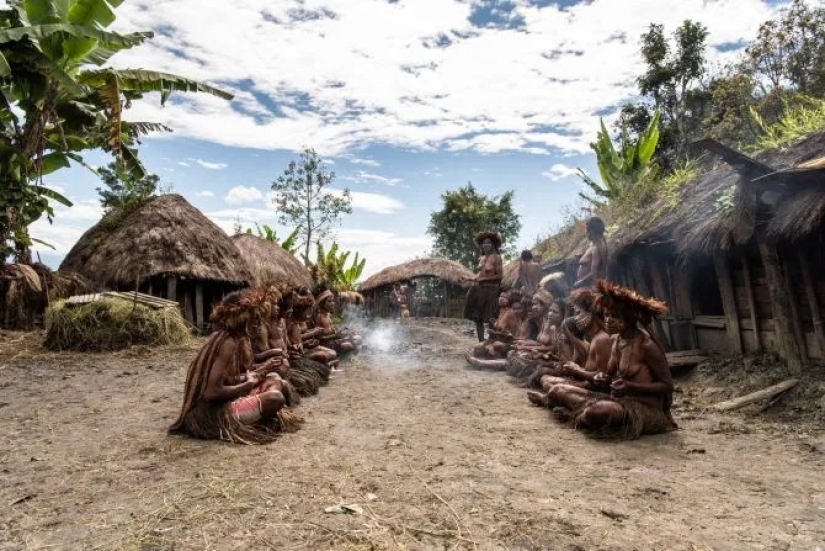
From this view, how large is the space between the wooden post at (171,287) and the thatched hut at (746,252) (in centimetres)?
1050

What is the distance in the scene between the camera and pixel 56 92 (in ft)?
34.1

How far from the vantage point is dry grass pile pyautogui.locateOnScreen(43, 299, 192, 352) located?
9.93 metres

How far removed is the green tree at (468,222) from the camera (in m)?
30.8

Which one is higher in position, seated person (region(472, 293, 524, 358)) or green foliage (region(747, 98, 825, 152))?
green foliage (region(747, 98, 825, 152))

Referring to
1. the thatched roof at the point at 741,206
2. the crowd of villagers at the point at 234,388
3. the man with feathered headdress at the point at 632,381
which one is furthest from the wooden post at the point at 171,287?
the man with feathered headdress at the point at 632,381

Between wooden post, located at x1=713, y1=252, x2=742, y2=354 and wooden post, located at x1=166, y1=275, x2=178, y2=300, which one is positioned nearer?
wooden post, located at x1=713, y1=252, x2=742, y2=354

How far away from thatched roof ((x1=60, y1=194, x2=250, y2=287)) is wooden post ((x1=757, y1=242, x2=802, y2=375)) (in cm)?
1220

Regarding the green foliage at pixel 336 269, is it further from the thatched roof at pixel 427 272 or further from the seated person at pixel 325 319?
the seated person at pixel 325 319

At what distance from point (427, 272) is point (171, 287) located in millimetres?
13806

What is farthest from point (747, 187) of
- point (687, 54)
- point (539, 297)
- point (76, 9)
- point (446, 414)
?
point (687, 54)

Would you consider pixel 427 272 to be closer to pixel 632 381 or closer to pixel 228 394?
pixel 632 381

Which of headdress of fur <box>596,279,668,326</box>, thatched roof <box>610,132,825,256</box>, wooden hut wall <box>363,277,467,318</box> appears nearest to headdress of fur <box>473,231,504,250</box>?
thatched roof <box>610,132,825,256</box>

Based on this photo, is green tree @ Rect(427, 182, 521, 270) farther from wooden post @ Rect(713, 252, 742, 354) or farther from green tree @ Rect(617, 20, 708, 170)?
wooden post @ Rect(713, 252, 742, 354)

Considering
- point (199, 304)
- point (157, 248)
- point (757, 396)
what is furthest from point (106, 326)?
point (757, 396)
